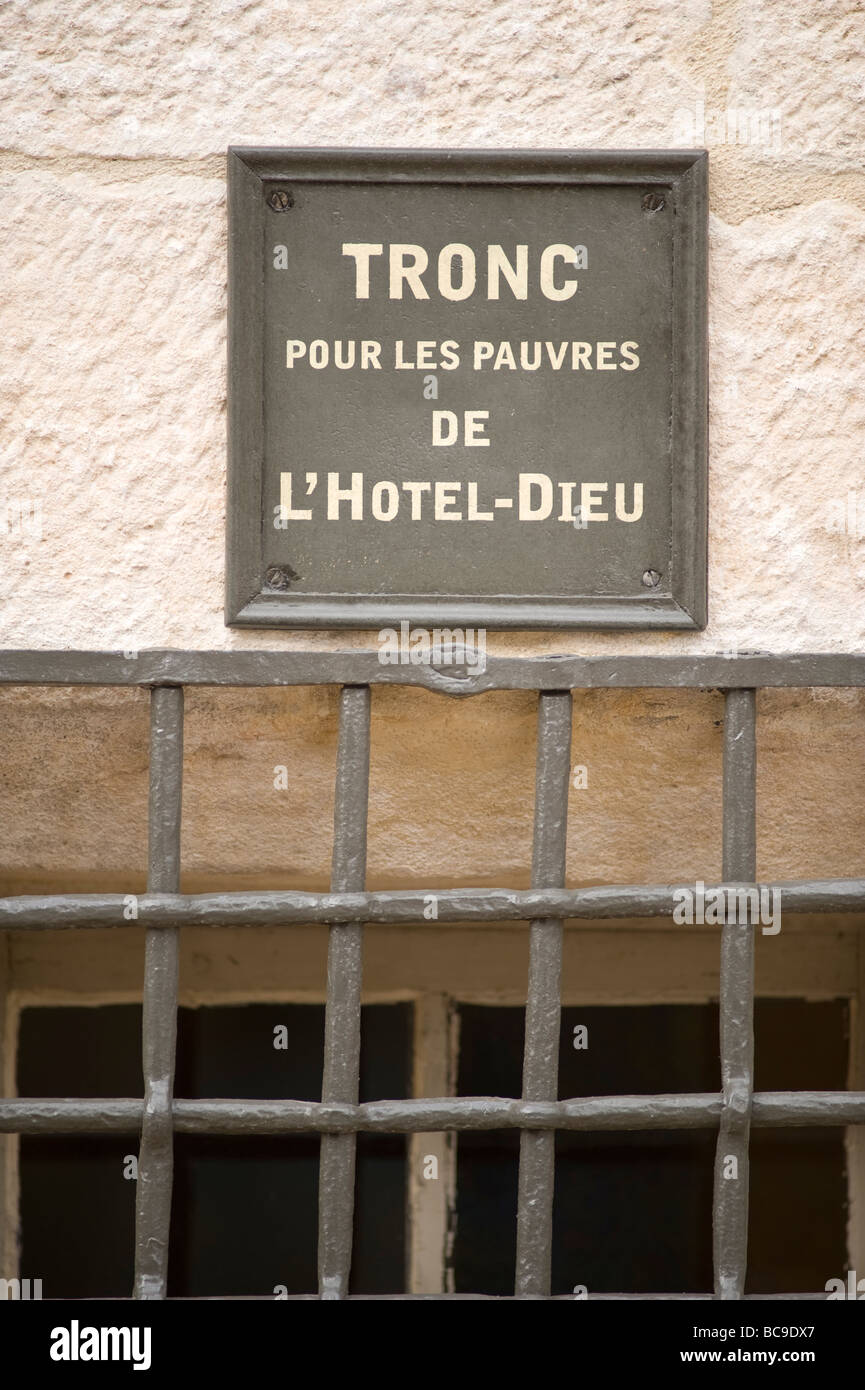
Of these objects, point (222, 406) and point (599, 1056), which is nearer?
point (222, 406)

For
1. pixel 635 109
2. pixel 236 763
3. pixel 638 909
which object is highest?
pixel 635 109

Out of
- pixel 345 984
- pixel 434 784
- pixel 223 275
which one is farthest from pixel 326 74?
pixel 345 984

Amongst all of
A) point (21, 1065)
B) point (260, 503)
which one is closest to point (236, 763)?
point (260, 503)

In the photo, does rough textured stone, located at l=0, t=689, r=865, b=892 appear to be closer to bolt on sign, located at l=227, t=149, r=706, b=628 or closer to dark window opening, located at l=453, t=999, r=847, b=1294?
bolt on sign, located at l=227, t=149, r=706, b=628

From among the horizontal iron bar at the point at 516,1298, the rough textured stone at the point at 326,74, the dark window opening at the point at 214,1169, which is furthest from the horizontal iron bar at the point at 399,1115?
the rough textured stone at the point at 326,74

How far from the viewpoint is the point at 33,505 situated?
0.70 m

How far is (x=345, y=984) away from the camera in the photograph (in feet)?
2.17

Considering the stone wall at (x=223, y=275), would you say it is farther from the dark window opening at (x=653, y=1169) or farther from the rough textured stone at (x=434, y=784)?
the dark window opening at (x=653, y=1169)

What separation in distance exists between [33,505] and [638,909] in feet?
1.71

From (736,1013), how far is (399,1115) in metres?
0.25

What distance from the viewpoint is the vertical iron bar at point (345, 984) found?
2.16ft
